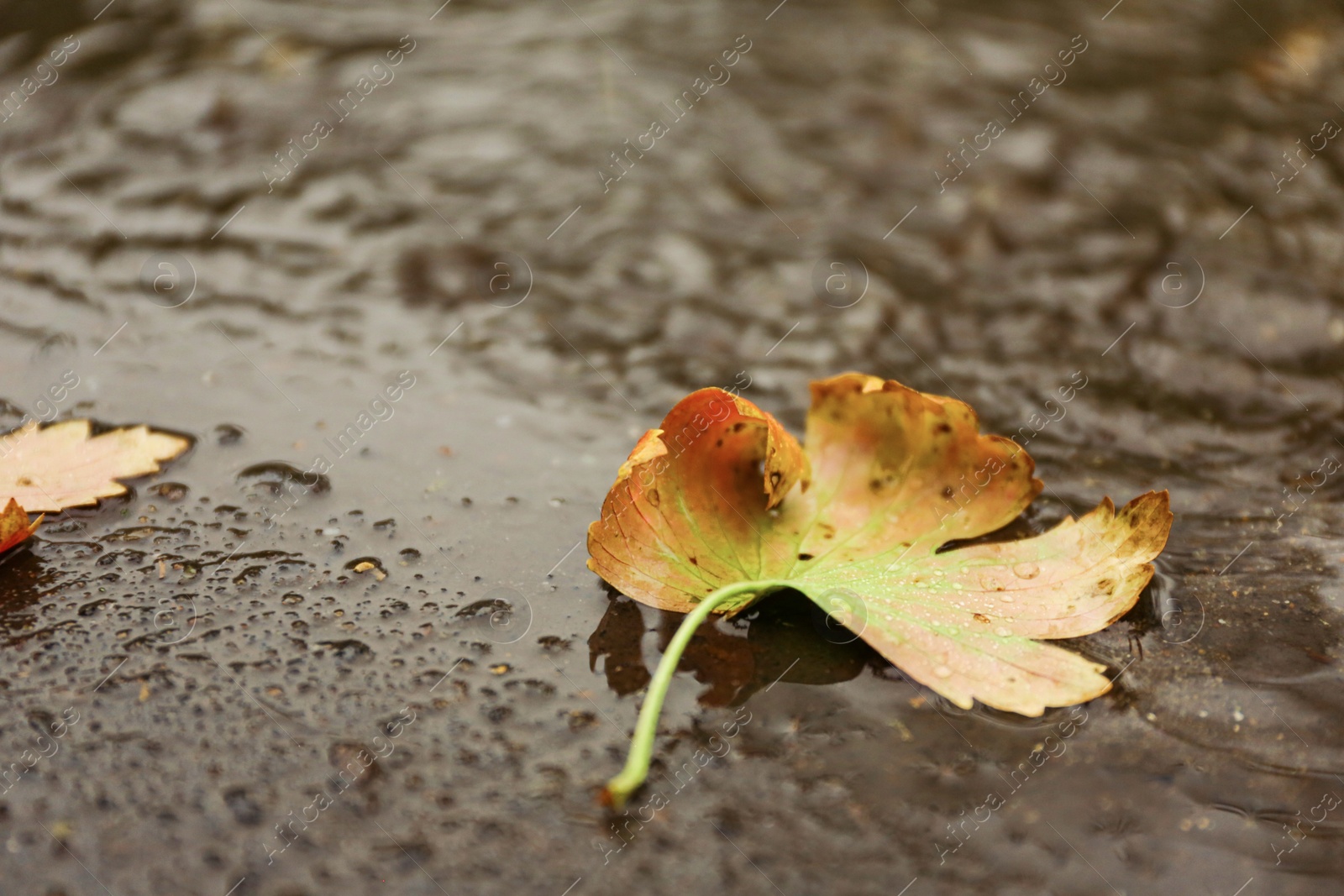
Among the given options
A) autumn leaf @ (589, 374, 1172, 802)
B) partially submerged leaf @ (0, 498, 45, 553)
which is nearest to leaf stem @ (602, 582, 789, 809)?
autumn leaf @ (589, 374, 1172, 802)

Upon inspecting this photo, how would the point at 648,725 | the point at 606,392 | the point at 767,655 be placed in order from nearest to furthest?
the point at 648,725 < the point at 767,655 < the point at 606,392

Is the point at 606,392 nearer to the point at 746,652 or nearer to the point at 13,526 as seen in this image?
the point at 746,652

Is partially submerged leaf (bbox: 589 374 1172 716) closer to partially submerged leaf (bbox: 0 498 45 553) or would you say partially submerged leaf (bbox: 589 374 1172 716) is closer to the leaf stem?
the leaf stem

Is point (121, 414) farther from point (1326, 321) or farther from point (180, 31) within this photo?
point (1326, 321)

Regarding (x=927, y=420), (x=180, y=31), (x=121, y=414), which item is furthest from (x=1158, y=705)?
(x=180, y=31)

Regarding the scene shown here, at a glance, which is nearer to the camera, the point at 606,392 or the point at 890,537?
the point at 890,537

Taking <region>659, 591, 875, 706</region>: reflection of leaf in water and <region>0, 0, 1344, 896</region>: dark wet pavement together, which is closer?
<region>0, 0, 1344, 896</region>: dark wet pavement

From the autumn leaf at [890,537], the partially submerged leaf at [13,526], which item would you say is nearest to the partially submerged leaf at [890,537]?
the autumn leaf at [890,537]

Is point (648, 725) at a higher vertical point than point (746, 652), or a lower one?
higher

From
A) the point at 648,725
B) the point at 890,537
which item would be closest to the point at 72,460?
the point at 648,725
